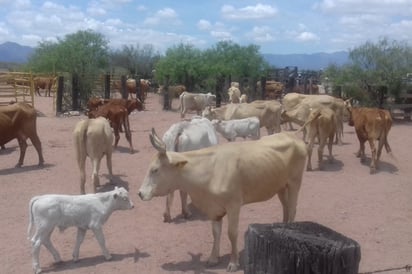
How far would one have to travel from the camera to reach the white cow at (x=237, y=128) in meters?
14.7

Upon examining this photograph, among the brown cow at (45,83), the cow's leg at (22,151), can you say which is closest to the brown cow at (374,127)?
the cow's leg at (22,151)

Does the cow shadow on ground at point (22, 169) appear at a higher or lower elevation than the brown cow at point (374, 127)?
lower

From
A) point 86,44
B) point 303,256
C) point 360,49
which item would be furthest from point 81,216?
point 86,44

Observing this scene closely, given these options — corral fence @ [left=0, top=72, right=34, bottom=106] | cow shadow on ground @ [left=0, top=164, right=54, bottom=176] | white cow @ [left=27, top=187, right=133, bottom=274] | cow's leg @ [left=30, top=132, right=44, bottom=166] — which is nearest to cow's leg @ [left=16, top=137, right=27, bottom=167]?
cow shadow on ground @ [left=0, top=164, right=54, bottom=176]

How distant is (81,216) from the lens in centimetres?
681

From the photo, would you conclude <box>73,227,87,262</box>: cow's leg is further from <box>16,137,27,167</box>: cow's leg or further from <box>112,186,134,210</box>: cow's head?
<box>16,137,27,167</box>: cow's leg

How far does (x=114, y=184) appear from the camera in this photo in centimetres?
1104

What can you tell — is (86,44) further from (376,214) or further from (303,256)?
(303,256)

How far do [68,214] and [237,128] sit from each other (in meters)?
8.46

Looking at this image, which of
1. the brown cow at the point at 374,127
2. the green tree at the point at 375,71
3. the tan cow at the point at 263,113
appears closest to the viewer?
the brown cow at the point at 374,127

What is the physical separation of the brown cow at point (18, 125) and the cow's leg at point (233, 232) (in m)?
7.83

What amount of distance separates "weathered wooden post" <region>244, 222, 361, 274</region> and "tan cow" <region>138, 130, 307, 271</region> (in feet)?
11.9

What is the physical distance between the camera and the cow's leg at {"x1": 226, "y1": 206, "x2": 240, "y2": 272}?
251 inches

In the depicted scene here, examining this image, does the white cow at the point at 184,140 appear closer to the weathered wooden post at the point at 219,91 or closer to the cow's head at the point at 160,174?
the cow's head at the point at 160,174
